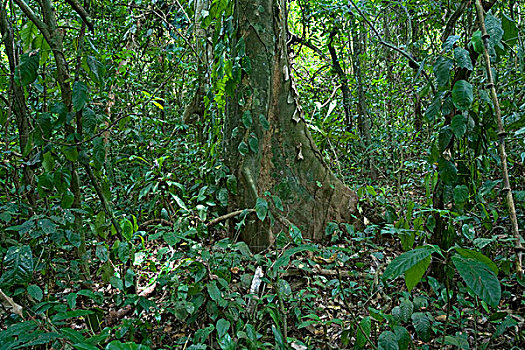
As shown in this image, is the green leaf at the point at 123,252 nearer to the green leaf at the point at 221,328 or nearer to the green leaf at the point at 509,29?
the green leaf at the point at 221,328

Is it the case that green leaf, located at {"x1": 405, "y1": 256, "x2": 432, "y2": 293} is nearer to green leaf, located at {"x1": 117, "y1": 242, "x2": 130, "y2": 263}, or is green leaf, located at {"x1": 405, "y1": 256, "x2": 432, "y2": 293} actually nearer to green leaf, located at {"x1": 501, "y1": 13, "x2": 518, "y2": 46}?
green leaf, located at {"x1": 501, "y1": 13, "x2": 518, "y2": 46}

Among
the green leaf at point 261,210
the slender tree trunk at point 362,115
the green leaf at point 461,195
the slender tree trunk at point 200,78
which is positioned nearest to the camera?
the green leaf at point 461,195

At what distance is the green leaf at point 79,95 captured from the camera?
1772mm

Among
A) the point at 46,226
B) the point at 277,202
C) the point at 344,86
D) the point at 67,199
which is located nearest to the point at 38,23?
the point at 67,199

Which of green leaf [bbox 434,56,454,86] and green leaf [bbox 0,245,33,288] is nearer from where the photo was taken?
green leaf [bbox 0,245,33,288]

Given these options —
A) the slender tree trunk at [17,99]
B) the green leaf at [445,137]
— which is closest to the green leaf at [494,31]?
the green leaf at [445,137]

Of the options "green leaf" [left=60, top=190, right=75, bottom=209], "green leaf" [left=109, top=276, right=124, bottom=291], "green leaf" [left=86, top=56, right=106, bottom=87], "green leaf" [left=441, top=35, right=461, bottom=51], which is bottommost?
"green leaf" [left=109, top=276, right=124, bottom=291]

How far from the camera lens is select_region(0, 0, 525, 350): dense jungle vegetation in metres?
1.68

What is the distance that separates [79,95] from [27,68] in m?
0.23

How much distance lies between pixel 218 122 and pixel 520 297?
2514mm

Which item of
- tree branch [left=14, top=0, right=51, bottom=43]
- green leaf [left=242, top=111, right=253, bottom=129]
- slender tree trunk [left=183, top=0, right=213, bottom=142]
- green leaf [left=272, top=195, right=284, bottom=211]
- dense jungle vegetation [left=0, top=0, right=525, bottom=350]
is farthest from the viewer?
slender tree trunk [left=183, top=0, right=213, bottom=142]

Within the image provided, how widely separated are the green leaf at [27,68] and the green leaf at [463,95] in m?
1.90

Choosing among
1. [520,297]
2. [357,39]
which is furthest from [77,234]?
[357,39]

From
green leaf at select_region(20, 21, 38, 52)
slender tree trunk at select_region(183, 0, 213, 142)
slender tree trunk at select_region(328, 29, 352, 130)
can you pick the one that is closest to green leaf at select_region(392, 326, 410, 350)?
green leaf at select_region(20, 21, 38, 52)
